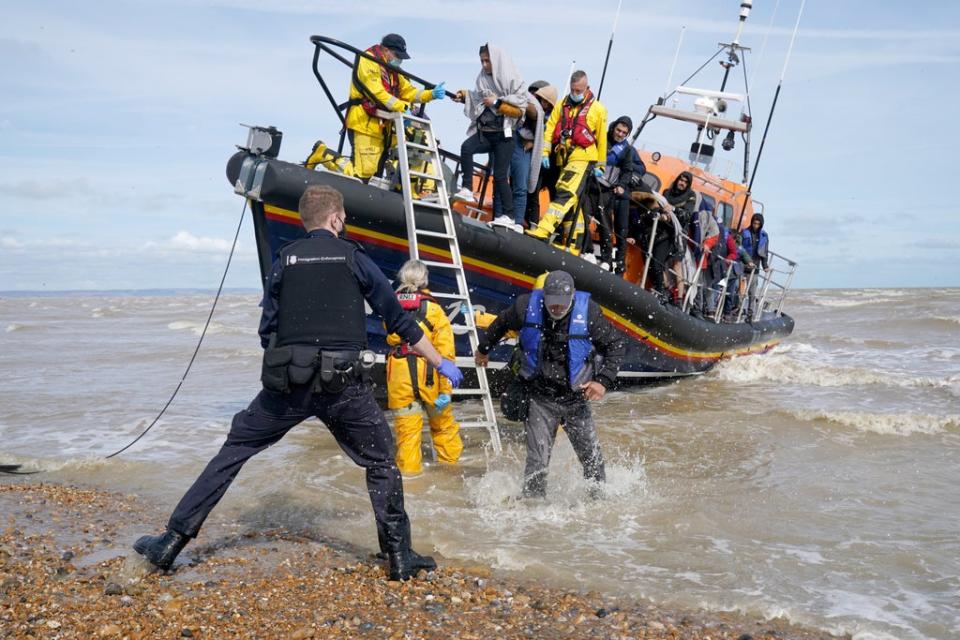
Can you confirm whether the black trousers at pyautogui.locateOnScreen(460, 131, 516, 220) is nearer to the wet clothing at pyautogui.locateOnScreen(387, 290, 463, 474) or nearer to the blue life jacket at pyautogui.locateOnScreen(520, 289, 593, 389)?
the wet clothing at pyautogui.locateOnScreen(387, 290, 463, 474)

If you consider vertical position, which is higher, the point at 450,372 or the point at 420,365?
the point at 450,372

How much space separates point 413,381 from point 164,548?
206cm

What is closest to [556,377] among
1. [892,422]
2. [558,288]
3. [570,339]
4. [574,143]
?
[570,339]

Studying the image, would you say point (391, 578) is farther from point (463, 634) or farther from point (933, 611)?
point (933, 611)

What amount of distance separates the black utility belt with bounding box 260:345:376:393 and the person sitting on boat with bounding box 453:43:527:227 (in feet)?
10.4

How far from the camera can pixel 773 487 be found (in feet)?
16.9

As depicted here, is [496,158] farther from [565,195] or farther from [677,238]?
[677,238]

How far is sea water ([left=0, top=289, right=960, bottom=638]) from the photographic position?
11.7 ft

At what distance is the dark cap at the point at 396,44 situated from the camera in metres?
5.79

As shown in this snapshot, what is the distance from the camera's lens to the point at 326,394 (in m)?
3.16

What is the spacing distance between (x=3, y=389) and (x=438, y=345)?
6.30 meters

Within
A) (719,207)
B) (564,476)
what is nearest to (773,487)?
(564,476)

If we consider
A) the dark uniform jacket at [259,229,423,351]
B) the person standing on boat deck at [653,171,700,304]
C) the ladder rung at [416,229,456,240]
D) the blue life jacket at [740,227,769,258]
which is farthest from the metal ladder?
the blue life jacket at [740,227,769,258]

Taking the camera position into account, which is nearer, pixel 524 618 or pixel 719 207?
pixel 524 618
